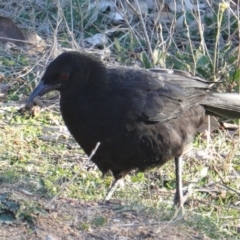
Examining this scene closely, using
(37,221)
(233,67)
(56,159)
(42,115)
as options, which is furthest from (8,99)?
(37,221)

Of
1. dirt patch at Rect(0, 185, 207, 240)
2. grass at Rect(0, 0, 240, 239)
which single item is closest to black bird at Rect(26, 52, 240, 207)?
grass at Rect(0, 0, 240, 239)

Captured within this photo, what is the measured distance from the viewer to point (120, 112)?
19.5 ft

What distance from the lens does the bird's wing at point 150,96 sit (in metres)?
6.08

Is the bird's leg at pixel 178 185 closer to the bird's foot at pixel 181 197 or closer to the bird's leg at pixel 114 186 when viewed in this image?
the bird's foot at pixel 181 197

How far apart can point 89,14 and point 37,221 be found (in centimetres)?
550

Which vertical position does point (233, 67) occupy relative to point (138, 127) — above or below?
below

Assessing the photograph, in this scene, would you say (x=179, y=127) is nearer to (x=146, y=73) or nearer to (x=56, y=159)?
(x=146, y=73)

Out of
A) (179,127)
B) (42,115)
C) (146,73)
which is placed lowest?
(42,115)

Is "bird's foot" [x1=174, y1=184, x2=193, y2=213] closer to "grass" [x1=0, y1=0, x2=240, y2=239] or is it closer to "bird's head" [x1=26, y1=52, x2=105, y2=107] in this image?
"grass" [x1=0, y1=0, x2=240, y2=239]

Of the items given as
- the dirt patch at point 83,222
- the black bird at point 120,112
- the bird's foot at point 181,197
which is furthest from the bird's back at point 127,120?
the dirt patch at point 83,222

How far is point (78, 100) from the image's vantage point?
19.8 ft

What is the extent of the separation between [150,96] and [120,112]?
1.43ft

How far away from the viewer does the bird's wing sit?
6.08 metres

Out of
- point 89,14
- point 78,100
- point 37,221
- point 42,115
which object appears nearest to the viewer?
point 37,221
